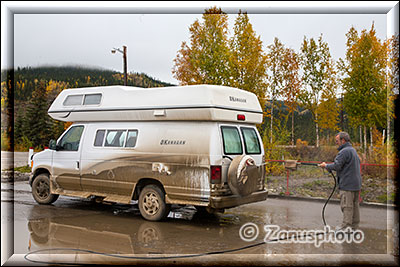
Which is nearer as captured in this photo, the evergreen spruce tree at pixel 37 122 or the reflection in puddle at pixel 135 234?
the reflection in puddle at pixel 135 234

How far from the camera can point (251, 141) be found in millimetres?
9445

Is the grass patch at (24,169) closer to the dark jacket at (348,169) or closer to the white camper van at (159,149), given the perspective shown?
the white camper van at (159,149)

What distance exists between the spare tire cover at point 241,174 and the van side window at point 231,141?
0.98 feet

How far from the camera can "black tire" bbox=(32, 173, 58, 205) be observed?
35.4 ft

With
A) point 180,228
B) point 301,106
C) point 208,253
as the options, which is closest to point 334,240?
point 208,253

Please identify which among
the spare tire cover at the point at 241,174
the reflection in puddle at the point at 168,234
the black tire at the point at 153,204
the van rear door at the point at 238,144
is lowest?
the reflection in puddle at the point at 168,234

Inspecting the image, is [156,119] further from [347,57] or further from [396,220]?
[347,57]

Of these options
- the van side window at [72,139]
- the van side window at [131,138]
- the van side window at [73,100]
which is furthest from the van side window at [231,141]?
the van side window at [73,100]

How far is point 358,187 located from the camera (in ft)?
25.7

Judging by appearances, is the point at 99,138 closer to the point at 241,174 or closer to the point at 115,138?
the point at 115,138

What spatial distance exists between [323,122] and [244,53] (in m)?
8.70

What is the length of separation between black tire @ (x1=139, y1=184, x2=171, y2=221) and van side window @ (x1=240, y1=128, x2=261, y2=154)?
2.21 meters

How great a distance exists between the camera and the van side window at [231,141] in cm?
853

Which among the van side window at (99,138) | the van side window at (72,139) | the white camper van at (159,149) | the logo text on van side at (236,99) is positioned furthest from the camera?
the van side window at (72,139)
